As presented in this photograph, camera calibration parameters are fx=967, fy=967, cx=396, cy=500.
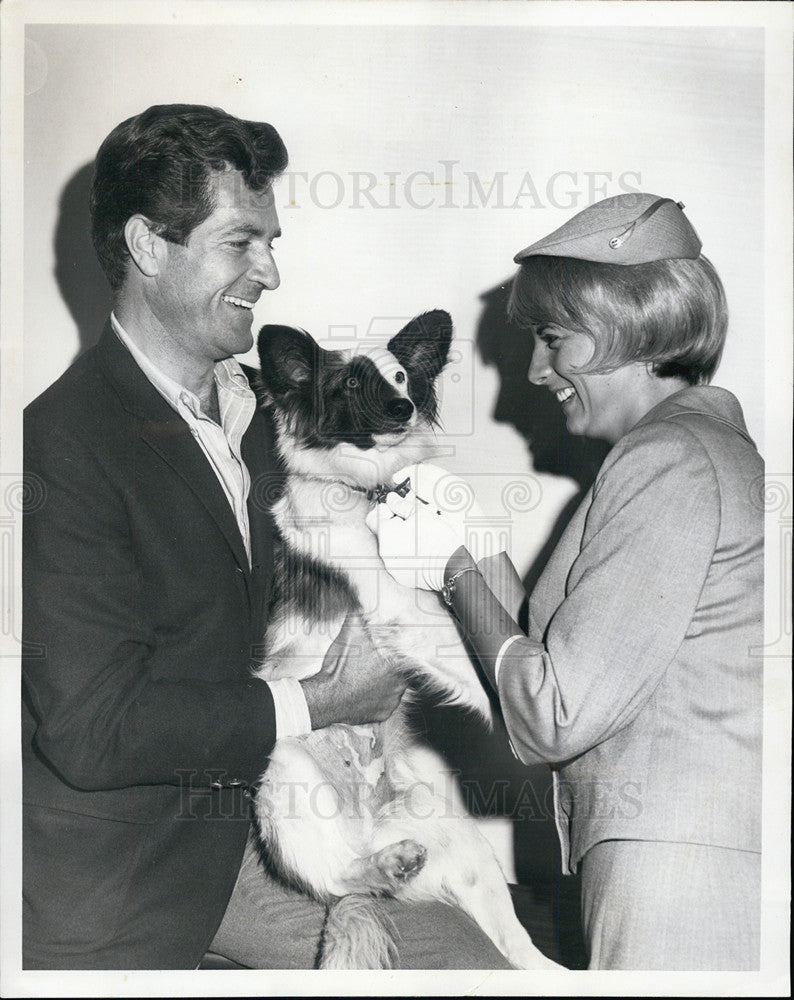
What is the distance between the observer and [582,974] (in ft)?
6.05

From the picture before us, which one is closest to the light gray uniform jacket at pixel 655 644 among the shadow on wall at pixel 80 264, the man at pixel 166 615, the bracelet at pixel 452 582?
the bracelet at pixel 452 582

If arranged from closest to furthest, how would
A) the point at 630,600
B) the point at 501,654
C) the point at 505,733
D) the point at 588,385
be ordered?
the point at 630,600 → the point at 501,654 → the point at 588,385 → the point at 505,733

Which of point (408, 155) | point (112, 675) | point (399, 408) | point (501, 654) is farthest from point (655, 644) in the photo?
point (408, 155)

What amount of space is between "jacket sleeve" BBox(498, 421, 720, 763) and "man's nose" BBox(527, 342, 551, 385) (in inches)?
11.5

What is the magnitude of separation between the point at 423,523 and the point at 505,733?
1.46ft

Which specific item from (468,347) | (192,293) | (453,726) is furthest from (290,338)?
(453,726)

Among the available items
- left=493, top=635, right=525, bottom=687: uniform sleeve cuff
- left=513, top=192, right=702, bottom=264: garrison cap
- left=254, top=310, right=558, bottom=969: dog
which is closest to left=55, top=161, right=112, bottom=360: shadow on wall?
left=254, top=310, right=558, bottom=969: dog

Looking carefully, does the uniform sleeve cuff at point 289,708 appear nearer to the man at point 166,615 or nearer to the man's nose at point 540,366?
the man at point 166,615

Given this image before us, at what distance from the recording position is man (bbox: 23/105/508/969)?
5.79 feet

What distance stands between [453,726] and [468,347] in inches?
29.3

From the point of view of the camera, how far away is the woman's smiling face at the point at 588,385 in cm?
175

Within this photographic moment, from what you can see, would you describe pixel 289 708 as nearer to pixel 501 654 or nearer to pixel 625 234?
pixel 501 654

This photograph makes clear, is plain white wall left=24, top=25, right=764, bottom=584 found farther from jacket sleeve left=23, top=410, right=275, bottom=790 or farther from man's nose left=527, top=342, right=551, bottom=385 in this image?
jacket sleeve left=23, top=410, right=275, bottom=790

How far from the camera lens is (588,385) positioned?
1783 millimetres
